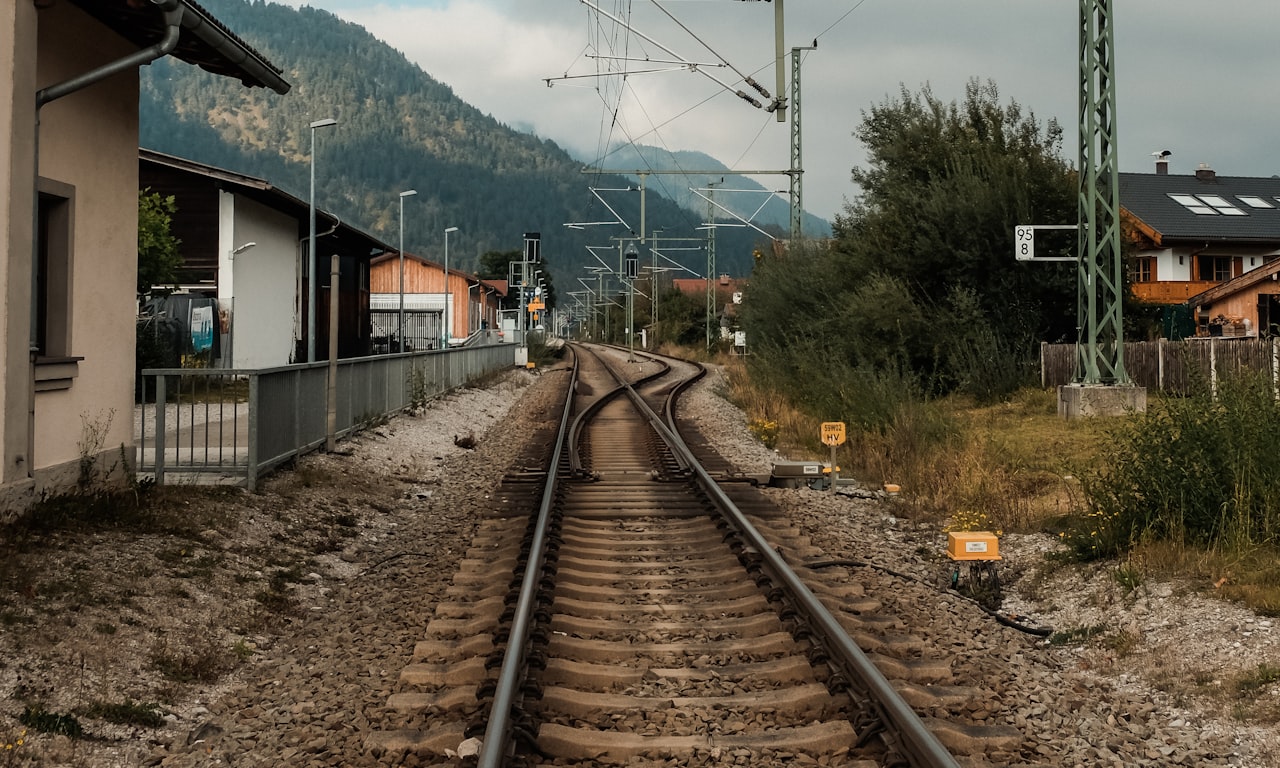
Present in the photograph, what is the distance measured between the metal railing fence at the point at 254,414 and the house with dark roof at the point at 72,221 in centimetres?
66

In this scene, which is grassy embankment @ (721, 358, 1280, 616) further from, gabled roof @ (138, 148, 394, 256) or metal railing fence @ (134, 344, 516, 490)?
gabled roof @ (138, 148, 394, 256)

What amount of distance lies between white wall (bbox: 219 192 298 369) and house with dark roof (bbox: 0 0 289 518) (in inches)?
828

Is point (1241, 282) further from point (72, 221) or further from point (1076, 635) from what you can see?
point (72, 221)

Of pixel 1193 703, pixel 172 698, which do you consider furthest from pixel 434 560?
pixel 1193 703

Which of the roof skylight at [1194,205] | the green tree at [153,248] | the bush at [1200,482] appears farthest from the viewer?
the roof skylight at [1194,205]

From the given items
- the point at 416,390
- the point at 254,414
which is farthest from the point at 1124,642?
the point at 416,390

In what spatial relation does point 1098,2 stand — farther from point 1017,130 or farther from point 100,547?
point 100,547

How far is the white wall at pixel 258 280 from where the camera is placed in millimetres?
33531

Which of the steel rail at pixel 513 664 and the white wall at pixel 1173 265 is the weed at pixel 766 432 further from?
the white wall at pixel 1173 265

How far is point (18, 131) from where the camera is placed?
27.2ft

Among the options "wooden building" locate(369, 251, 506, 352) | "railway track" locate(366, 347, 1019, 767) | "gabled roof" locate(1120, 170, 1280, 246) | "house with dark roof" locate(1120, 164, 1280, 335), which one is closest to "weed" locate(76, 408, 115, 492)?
"railway track" locate(366, 347, 1019, 767)

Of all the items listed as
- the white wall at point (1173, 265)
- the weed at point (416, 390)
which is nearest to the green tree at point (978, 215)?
the weed at point (416, 390)

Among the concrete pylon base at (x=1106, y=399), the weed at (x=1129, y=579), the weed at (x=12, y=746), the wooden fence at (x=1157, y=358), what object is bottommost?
the weed at (x=12, y=746)

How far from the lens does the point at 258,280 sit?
117ft
